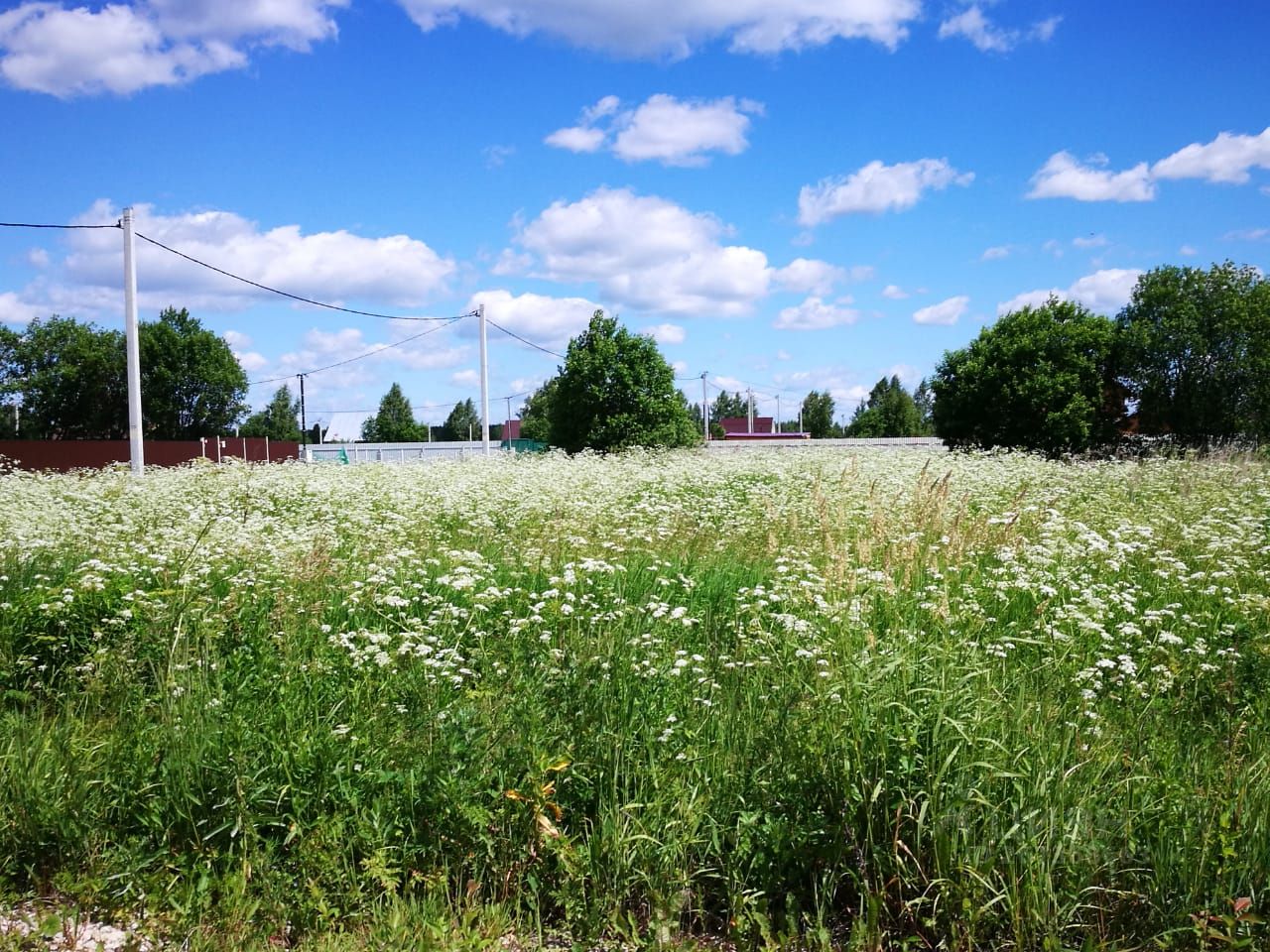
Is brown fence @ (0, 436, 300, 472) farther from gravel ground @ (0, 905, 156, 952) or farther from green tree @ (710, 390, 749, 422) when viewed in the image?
green tree @ (710, 390, 749, 422)

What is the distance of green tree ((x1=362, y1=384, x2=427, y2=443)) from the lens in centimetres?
8112

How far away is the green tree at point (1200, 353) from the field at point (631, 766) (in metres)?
24.3

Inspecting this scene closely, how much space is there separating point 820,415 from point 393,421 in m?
41.6

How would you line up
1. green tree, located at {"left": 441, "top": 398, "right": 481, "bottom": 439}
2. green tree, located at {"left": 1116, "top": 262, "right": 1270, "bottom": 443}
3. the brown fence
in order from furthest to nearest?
green tree, located at {"left": 441, "top": 398, "right": 481, "bottom": 439}
the brown fence
green tree, located at {"left": 1116, "top": 262, "right": 1270, "bottom": 443}

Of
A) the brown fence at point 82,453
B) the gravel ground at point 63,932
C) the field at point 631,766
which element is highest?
the brown fence at point 82,453

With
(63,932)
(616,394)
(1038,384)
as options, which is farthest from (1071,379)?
(63,932)

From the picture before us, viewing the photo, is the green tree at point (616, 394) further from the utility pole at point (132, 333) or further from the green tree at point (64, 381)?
the green tree at point (64, 381)

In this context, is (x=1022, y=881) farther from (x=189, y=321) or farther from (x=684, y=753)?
(x=189, y=321)

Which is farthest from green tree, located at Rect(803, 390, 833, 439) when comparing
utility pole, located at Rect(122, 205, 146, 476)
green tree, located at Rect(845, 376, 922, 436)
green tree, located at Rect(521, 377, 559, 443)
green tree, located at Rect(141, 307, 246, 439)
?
utility pole, located at Rect(122, 205, 146, 476)

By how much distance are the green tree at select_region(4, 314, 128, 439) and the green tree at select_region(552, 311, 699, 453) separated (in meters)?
38.2

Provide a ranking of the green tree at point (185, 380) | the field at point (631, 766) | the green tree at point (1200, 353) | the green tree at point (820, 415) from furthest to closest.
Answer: the green tree at point (820, 415) → the green tree at point (185, 380) → the green tree at point (1200, 353) → the field at point (631, 766)

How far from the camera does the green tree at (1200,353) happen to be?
24.8 meters

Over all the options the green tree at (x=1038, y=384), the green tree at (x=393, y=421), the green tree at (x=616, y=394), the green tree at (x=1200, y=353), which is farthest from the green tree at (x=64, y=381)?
the green tree at (x=1200, y=353)

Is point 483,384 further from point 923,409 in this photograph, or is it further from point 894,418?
Answer: point 923,409
